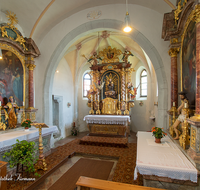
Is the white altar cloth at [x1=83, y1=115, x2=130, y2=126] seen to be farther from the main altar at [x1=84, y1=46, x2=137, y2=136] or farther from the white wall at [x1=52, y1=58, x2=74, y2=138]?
the white wall at [x1=52, y1=58, x2=74, y2=138]

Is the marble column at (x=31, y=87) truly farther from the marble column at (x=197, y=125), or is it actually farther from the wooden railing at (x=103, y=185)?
the marble column at (x=197, y=125)

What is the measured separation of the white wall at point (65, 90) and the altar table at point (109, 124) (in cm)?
207

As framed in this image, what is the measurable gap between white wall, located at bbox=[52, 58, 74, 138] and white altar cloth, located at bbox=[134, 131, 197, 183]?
6.80 meters

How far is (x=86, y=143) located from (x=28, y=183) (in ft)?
11.7

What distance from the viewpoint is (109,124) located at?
27.1ft

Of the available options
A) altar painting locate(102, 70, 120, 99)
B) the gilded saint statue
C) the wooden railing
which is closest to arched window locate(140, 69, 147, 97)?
altar painting locate(102, 70, 120, 99)

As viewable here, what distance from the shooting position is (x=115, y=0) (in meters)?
5.72

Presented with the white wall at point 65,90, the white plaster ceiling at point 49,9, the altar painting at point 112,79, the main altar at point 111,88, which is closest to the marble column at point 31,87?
the white plaster ceiling at point 49,9

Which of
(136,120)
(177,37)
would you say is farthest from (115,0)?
(136,120)

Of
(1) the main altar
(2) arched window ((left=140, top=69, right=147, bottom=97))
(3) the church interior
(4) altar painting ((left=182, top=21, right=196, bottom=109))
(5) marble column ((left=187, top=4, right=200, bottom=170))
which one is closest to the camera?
(5) marble column ((left=187, top=4, right=200, bottom=170))

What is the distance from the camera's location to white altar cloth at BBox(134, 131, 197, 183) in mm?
2318

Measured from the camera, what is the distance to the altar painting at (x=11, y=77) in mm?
4934

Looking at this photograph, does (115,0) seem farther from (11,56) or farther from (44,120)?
(44,120)

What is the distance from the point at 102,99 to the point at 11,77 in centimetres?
557
